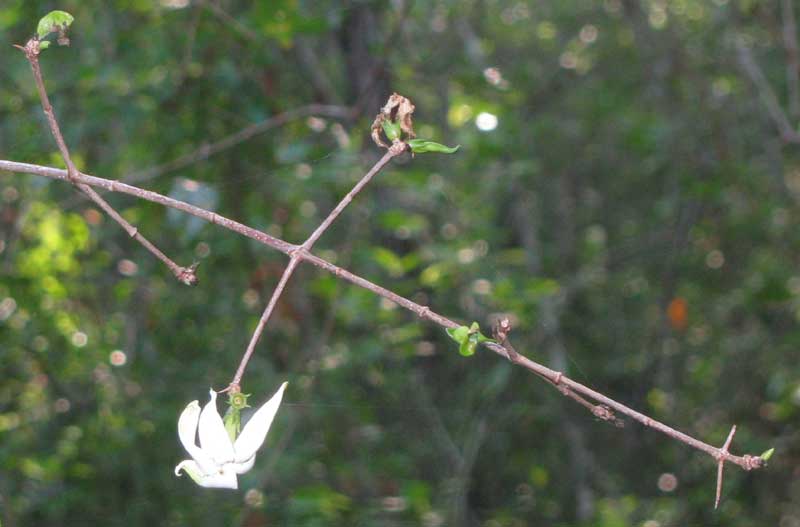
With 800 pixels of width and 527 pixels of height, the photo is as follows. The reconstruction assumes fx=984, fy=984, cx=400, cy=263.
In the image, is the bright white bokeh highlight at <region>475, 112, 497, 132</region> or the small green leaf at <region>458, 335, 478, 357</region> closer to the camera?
the small green leaf at <region>458, 335, 478, 357</region>

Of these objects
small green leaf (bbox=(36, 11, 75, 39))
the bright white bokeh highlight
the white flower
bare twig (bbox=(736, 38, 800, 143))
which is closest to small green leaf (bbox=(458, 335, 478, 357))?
the white flower

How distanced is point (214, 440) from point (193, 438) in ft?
0.07

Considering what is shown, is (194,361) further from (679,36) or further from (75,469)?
(679,36)

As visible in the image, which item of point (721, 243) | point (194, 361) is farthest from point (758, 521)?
point (194, 361)

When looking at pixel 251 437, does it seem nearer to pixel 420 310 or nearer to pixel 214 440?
pixel 214 440

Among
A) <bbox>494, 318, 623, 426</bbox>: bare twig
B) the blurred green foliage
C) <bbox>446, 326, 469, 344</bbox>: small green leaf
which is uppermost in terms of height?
the blurred green foliage

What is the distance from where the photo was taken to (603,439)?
3.49 m

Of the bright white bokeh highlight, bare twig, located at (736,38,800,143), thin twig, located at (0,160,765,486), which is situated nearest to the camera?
thin twig, located at (0,160,765,486)

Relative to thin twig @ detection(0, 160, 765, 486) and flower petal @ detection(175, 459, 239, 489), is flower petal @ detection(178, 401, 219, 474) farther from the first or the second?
thin twig @ detection(0, 160, 765, 486)

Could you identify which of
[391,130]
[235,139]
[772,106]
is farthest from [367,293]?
[391,130]

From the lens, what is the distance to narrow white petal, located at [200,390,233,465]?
860 millimetres

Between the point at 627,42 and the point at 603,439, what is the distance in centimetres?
181

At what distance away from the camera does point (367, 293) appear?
7.47ft

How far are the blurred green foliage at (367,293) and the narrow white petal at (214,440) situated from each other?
1112 millimetres
